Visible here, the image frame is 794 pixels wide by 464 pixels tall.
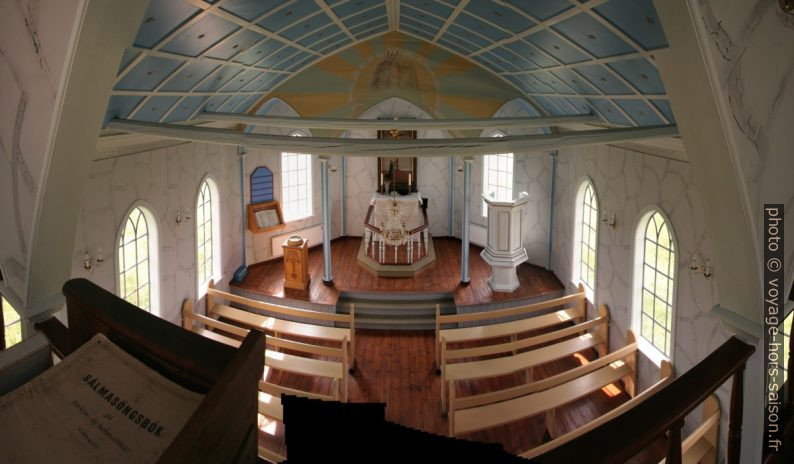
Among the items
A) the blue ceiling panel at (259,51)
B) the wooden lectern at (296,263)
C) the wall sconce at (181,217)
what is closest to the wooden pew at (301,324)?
the wall sconce at (181,217)

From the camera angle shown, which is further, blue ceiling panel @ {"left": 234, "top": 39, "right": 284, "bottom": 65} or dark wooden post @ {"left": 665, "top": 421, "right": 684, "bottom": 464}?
blue ceiling panel @ {"left": 234, "top": 39, "right": 284, "bottom": 65}

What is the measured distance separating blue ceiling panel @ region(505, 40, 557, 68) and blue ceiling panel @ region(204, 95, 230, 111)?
16.8ft

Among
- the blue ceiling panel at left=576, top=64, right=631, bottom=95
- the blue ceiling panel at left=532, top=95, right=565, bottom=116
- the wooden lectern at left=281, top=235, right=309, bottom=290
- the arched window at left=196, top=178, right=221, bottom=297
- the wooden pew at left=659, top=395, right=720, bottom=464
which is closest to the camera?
the wooden pew at left=659, top=395, right=720, bottom=464

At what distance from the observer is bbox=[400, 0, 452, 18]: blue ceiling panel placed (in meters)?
7.93

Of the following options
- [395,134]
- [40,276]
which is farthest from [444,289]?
[40,276]

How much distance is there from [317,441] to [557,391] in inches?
253

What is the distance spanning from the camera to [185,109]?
8.17m

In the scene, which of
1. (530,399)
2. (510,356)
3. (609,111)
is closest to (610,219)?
(609,111)

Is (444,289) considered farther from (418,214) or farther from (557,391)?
(557,391)

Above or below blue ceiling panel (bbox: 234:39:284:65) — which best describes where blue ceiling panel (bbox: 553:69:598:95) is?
below

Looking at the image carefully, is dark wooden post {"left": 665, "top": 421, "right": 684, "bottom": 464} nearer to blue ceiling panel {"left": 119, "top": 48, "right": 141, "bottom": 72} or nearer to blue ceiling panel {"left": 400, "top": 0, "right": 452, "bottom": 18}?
blue ceiling panel {"left": 119, "top": 48, "right": 141, "bottom": 72}

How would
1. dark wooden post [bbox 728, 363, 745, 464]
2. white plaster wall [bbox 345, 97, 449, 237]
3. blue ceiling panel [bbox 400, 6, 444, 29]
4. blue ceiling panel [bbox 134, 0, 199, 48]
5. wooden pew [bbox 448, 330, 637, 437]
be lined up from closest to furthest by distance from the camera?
dark wooden post [bbox 728, 363, 745, 464] < blue ceiling panel [bbox 134, 0, 199, 48] < wooden pew [bbox 448, 330, 637, 437] < blue ceiling panel [bbox 400, 6, 444, 29] < white plaster wall [bbox 345, 97, 449, 237]

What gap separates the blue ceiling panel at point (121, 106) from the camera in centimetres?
593

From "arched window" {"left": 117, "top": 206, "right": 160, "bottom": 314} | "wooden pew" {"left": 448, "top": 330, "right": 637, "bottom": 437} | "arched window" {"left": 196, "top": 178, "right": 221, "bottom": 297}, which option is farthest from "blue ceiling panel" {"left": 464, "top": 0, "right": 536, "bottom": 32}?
"arched window" {"left": 196, "top": 178, "right": 221, "bottom": 297}
